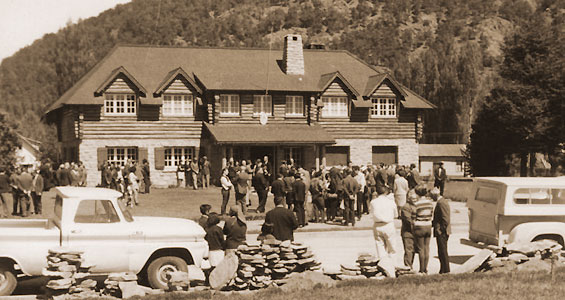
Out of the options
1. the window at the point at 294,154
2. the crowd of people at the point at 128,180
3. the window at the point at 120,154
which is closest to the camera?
the crowd of people at the point at 128,180

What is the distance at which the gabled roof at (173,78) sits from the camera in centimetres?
3903

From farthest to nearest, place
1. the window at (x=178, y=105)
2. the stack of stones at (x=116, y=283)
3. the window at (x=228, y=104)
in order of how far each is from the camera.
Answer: the window at (x=228, y=104)
the window at (x=178, y=105)
the stack of stones at (x=116, y=283)

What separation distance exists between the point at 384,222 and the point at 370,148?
1160 inches

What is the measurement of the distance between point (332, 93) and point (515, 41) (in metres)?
17.7

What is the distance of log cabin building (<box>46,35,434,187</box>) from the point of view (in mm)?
38750

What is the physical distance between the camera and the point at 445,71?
7744 centimetres

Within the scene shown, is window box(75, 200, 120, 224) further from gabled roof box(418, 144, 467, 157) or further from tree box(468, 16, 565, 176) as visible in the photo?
gabled roof box(418, 144, 467, 157)

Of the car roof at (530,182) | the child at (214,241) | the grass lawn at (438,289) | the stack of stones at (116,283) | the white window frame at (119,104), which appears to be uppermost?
the white window frame at (119,104)

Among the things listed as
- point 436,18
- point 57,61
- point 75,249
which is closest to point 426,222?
point 75,249

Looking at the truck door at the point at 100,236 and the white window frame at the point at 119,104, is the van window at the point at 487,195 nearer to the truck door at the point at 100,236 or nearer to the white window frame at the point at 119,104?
the truck door at the point at 100,236

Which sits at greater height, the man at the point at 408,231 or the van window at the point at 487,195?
the van window at the point at 487,195

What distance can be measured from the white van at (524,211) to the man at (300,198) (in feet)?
23.6

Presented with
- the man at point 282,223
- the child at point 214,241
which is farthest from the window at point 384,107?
the child at point 214,241

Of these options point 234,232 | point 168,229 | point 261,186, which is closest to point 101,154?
point 261,186
